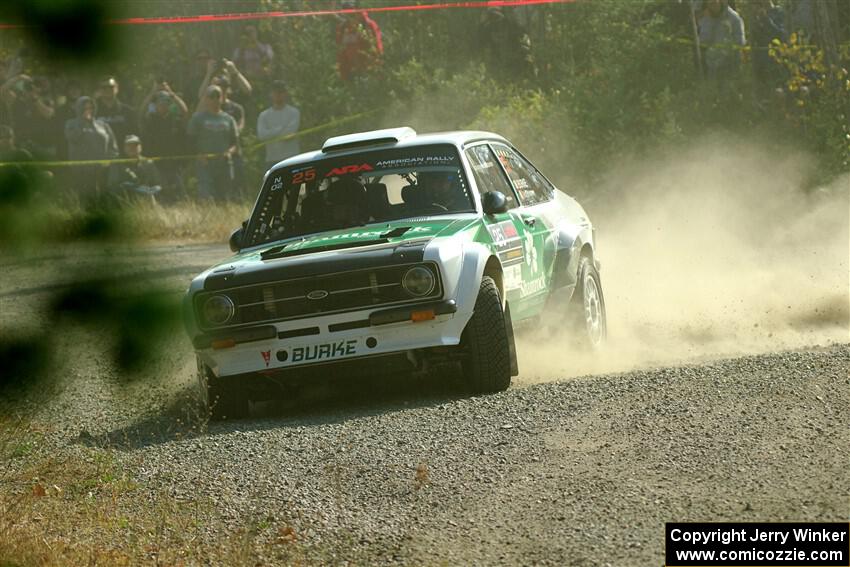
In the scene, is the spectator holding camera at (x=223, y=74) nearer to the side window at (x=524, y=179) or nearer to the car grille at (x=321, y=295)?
the side window at (x=524, y=179)

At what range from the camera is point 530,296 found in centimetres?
944

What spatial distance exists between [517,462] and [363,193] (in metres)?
3.20

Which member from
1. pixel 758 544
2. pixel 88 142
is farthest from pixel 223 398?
pixel 88 142

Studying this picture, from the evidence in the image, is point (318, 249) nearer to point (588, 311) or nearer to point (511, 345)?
point (511, 345)

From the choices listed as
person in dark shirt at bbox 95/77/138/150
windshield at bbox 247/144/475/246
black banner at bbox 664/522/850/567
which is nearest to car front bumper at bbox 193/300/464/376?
windshield at bbox 247/144/475/246

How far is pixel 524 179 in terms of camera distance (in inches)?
406

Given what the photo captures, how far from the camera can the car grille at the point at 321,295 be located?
8172 millimetres

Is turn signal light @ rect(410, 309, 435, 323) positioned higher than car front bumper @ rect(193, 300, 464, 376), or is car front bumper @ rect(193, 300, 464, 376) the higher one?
turn signal light @ rect(410, 309, 435, 323)

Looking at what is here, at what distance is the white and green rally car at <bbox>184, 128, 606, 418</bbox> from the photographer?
26.8 ft

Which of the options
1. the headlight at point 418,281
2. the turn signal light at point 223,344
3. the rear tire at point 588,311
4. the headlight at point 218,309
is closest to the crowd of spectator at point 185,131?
the rear tire at point 588,311

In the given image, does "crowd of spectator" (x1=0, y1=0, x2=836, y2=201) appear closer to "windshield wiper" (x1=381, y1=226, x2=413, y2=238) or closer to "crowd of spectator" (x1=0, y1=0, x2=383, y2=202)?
"crowd of spectator" (x1=0, y1=0, x2=383, y2=202)

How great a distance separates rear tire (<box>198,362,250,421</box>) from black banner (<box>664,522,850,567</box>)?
376 cm

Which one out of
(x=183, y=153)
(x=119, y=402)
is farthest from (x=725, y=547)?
(x=183, y=153)

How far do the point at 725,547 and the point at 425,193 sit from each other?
15.1ft
